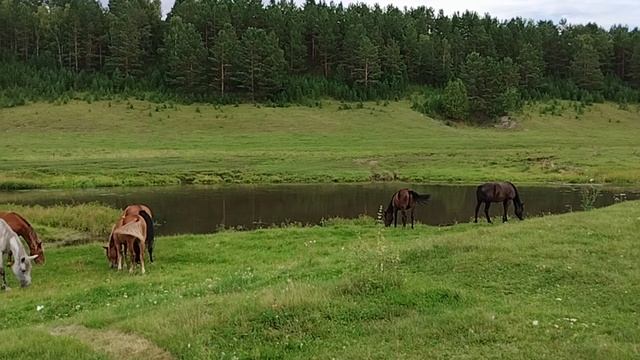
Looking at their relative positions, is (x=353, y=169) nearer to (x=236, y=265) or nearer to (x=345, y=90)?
(x=236, y=265)

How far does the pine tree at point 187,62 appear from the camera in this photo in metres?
88.4

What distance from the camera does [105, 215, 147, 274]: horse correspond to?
65.3ft

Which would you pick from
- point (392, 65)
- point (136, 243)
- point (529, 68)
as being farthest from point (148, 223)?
point (529, 68)

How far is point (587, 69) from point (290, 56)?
52515 mm

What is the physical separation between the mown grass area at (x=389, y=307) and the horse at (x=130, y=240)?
1.92 meters

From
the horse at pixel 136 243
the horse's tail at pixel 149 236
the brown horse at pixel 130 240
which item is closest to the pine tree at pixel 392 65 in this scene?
the horse at pixel 136 243

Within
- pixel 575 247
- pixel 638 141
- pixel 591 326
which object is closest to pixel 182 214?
pixel 575 247

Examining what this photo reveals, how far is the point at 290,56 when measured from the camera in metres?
101

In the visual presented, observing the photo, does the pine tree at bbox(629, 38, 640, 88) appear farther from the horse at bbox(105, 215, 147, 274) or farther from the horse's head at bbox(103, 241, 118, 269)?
the horse's head at bbox(103, 241, 118, 269)

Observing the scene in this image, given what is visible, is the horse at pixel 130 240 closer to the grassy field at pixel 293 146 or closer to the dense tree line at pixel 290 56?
the grassy field at pixel 293 146

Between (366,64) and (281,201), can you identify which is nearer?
(281,201)

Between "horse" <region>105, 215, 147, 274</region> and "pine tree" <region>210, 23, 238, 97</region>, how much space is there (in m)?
69.2

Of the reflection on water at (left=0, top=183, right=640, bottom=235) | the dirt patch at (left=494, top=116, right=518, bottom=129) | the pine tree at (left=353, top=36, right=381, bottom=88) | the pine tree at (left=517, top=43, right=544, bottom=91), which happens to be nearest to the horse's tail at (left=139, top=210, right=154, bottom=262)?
the reflection on water at (left=0, top=183, right=640, bottom=235)

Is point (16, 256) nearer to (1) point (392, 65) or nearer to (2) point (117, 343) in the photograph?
(2) point (117, 343)
